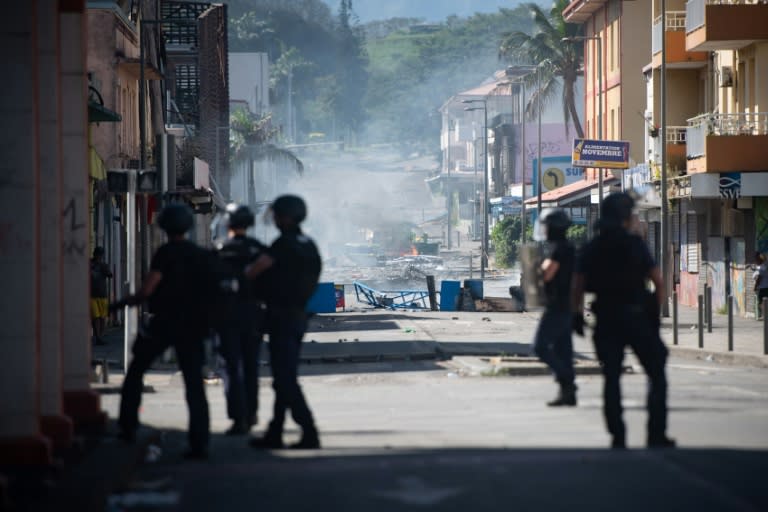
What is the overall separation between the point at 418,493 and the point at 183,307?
2.69 metres

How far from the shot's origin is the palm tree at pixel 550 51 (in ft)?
228

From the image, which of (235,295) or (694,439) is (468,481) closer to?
(694,439)

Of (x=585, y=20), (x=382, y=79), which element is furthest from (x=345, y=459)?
(x=382, y=79)

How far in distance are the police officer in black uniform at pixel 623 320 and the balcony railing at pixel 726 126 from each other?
2306 centimetres

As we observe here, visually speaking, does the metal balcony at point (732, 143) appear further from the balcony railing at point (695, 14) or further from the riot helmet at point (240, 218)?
the riot helmet at point (240, 218)

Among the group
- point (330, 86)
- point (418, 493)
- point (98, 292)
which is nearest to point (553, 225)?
point (418, 493)

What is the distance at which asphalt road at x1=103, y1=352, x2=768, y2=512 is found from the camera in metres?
7.89

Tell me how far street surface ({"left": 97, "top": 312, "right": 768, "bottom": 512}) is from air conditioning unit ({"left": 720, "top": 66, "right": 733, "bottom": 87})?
18754 mm

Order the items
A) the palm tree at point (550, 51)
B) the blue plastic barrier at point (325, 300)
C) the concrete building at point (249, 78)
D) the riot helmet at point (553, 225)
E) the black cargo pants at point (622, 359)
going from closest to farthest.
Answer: the black cargo pants at point (622, 359) → the riot helmet at point (553, 225) → the blue plastic barrier at point (325, 300) → the palm tree at point (550, 51) → the concrete building at point (249, 78)

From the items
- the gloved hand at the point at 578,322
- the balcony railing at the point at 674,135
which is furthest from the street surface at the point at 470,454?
the balcony railing at the point at 674,135

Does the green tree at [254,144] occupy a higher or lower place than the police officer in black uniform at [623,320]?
higher

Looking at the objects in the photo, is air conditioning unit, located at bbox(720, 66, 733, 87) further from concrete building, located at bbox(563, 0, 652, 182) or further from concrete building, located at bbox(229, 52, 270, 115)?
concrete building, located at bbox(229, 52, 270, 115)

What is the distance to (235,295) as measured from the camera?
1117 cm

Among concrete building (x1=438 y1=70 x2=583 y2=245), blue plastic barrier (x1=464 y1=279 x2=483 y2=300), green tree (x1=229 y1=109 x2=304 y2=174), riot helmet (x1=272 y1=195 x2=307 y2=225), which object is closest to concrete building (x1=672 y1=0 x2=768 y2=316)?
blue plastic barrier (x1=464 y1=279 x2=483 y2=300)
